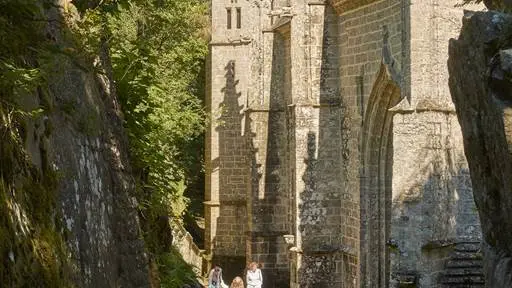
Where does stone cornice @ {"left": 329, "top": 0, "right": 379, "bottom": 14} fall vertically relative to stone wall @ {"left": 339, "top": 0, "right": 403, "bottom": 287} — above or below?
above

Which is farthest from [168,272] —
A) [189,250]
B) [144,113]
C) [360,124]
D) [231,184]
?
[231,184]

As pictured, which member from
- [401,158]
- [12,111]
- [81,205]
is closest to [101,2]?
[81,205]

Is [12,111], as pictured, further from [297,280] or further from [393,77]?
[297,280]

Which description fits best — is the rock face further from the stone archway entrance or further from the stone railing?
Result: the stone railing

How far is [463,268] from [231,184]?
1583 cm

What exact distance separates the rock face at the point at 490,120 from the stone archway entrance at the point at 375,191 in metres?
9.99

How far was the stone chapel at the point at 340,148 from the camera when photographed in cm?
1623

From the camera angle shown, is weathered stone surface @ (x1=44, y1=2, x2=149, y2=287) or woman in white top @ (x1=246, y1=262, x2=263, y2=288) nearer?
weathered stone surface @ (x1=44, y1=2, x2=149, y2=287)

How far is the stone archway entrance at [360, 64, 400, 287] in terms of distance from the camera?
754 inches

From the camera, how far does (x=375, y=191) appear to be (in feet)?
64.1

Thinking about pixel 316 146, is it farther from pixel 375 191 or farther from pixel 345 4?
pixel 345 4

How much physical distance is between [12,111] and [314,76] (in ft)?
52.6

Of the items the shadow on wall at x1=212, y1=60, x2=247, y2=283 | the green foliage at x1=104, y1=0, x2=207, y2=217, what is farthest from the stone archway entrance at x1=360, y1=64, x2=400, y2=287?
the shadow on wall at x1=212, y1=60, x2=247, y2=283

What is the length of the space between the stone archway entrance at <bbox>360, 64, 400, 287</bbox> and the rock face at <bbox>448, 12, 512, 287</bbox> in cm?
999
